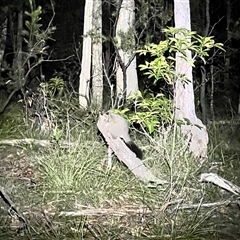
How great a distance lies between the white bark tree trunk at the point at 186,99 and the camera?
20.5 ft

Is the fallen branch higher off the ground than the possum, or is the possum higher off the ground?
the possum

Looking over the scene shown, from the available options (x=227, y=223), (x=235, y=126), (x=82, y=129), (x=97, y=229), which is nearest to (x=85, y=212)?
(x=97, y=229)

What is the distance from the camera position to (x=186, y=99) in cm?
648

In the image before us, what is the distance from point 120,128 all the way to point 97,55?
4.58m

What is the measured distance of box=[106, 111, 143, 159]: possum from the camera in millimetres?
5738

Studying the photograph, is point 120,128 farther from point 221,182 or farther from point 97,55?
point 97,55

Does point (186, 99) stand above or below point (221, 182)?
above

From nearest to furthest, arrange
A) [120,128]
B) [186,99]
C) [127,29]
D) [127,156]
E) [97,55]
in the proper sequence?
[127,156]
[120,128]
[186,99]
[127,29]
[97,55]

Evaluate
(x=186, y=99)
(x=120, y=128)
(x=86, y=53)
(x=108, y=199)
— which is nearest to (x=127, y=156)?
(x=120, y=128)

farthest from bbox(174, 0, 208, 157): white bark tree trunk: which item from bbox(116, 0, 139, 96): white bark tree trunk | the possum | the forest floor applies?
bbox(116, 0, 139, 96): white bark tree trunk

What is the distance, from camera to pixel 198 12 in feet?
41.8

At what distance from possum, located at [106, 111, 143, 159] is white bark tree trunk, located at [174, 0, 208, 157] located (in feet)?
2.51

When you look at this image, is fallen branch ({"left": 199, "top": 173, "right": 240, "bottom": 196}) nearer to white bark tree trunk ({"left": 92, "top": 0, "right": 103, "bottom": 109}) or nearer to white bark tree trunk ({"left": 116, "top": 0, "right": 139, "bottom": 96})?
white bark tree trunk ({"left": 116, "top": 0, "right": 139, "bottom": 96})

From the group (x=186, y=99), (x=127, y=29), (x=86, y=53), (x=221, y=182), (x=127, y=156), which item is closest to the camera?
(x=221, y=182)
